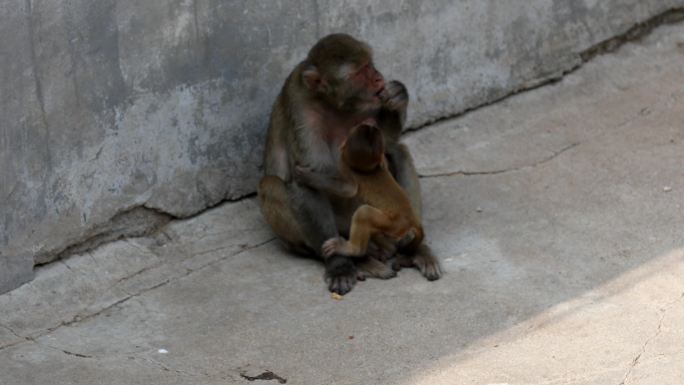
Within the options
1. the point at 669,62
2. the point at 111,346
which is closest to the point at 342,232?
the point at 111,346

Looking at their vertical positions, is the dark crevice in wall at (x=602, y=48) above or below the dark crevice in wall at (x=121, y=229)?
above

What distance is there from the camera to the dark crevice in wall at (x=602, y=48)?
30.6 ft

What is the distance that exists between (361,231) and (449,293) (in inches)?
23.4

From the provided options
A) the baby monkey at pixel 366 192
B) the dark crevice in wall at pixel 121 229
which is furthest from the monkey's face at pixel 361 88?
the dark crevice in wall at pixel 121 229

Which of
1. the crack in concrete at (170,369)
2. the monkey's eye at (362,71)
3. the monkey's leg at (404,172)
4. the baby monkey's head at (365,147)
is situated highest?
the monkey's eye at (362,71)

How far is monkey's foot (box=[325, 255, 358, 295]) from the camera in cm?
733

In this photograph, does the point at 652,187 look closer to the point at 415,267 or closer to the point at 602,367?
the point at 415,267

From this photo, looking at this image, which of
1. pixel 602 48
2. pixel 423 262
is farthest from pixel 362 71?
pixel 602 48

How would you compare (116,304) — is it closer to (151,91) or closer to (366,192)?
(151,91)

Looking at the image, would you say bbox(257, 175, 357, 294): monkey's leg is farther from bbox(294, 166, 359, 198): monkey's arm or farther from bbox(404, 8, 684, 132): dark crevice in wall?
bbox(404, 8, 684, 132): dark crevice in wall

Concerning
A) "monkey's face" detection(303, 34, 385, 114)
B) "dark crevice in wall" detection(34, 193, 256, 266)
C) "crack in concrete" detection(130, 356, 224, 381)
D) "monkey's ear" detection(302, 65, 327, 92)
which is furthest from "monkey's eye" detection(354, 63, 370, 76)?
"crack in concrete" detection(130, 356, 224, 381)

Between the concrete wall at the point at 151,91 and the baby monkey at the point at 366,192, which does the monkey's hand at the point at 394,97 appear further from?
the concrete wall at the point at 151,91

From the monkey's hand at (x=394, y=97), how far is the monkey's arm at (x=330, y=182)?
47cm

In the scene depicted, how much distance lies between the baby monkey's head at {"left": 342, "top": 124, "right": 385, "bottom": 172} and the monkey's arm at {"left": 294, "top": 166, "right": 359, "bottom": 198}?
0.36 ft
